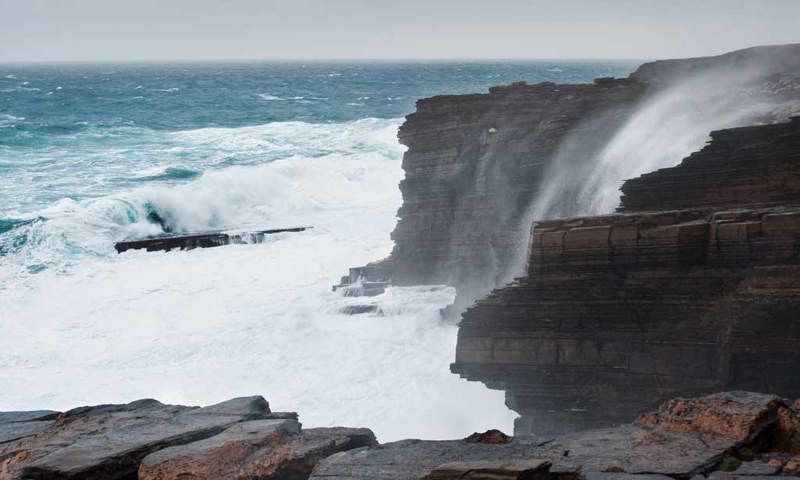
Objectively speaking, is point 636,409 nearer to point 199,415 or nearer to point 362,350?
point 199,415

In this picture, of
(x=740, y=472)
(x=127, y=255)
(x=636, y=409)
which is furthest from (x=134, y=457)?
(x=127, y=255)

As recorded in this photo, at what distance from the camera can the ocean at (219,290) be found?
57.7 feet

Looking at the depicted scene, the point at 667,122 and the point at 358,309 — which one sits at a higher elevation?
the point at 667,122

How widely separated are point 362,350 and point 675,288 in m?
8.30

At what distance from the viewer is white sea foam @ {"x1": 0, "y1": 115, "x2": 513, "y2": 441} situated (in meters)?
17.0

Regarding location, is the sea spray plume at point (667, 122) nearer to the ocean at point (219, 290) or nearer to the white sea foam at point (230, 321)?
the white sea foam at point (230, 321)

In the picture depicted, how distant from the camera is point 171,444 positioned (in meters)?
8.84

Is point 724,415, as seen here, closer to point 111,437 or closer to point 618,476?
point 618,476

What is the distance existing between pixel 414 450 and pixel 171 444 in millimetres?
2271

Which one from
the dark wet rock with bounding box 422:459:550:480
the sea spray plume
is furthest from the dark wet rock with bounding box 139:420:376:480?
the sea spray plume

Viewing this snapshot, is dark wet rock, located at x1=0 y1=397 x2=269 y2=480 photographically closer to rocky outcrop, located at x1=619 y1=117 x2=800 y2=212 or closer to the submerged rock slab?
rocky outcrop, located at x1=619 y1=117 x2=800 y2=212

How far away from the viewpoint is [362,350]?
1911 centimetres

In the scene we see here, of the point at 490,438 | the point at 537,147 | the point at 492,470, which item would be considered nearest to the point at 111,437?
the point at 490,438

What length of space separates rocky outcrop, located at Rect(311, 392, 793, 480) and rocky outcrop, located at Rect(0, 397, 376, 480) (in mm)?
574
